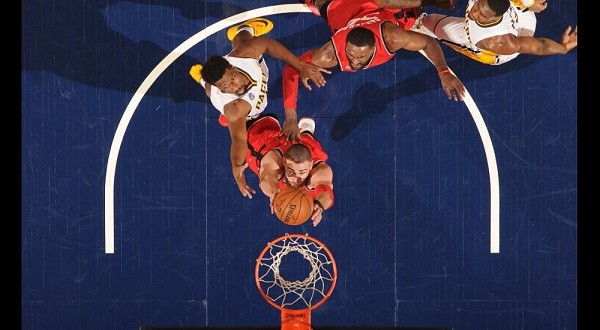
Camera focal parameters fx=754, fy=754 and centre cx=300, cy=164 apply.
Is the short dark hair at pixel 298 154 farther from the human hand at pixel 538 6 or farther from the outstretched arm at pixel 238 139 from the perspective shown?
the human hand at pixel 538 6

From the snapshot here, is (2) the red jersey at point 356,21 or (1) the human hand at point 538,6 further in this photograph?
(1) the human hand at point 538,6

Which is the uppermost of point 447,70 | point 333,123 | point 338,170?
point 447,70

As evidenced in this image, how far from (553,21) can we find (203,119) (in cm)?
350

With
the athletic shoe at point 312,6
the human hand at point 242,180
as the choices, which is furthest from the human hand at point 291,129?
the athletic shoe at point 312,6

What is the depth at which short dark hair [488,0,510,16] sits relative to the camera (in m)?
7.12

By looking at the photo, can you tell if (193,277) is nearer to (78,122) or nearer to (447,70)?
(78,122)

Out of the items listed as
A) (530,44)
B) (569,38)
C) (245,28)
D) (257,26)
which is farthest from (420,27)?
(245,28)

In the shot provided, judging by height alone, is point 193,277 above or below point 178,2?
below

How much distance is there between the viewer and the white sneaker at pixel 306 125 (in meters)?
7.24

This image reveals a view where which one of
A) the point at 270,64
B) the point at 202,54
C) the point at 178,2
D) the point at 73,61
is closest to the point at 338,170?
the point at 270,64

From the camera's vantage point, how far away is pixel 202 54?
7266 mm

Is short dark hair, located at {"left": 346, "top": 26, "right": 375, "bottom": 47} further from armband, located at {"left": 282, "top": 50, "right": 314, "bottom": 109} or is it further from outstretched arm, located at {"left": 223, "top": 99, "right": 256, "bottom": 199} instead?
outstretched arm, located at {"left": 223, "top": 99, "right": 256, "bottom": 199}

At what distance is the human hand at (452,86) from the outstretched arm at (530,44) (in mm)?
398

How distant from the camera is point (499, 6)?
281 inches
